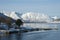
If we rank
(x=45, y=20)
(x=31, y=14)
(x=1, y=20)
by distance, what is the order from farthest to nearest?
1. (x=31, y=14)
2. (x=45, y=20)
3. (x=1, y=20)

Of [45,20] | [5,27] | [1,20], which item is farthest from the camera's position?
[45,20]

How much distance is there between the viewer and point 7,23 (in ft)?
84.2

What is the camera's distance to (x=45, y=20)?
308 feet

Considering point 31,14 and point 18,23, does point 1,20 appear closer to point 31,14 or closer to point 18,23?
point 18,23

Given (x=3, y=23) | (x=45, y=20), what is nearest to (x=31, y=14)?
(x=45, y=20)

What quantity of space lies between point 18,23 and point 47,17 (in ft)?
241

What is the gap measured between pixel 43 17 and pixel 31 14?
6.40m

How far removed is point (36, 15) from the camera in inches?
4072

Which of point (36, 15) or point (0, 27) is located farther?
point (36, 15)

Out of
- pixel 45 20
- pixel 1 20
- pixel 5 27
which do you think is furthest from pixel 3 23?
pixel 45 20

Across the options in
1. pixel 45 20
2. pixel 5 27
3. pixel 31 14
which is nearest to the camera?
pixel 5 27

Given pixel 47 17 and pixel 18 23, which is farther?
pixel 47 17

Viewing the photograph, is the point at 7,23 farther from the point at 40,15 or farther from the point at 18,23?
the point at 40,15

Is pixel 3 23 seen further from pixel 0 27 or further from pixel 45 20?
pixel 45 20
